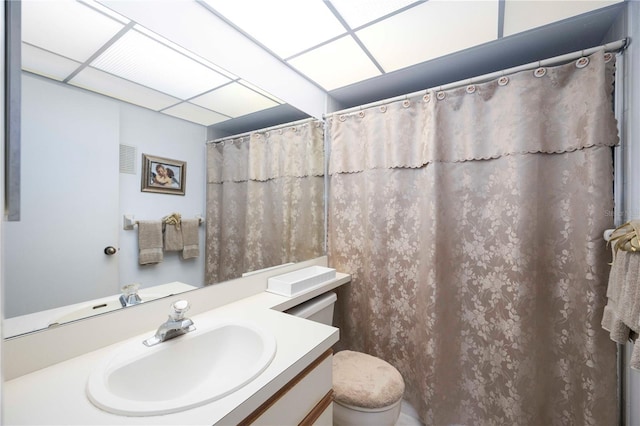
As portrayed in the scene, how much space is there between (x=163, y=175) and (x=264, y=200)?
610 mm

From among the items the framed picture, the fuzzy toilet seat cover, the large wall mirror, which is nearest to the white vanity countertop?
the large wall mirror

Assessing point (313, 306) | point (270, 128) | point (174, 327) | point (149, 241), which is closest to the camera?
point (174, 327)

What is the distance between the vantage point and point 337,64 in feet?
5.11

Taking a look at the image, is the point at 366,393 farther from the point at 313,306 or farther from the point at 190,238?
the point at 190,238

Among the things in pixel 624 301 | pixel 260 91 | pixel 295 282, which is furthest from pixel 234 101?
pixel 624 301

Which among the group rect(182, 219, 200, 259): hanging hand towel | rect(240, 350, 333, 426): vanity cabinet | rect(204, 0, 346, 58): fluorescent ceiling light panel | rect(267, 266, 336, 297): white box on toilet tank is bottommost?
rect(240, 350, 333, 426): vanity cabinet

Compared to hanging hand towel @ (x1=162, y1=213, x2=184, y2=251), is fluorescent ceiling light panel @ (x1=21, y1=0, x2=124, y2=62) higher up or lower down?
higher up

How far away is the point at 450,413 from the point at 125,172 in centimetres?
201

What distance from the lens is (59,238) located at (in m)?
0.78

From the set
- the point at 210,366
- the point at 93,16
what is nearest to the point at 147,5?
the point at 93,16

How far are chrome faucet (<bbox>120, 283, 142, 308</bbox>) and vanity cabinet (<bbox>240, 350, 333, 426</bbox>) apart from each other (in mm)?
599

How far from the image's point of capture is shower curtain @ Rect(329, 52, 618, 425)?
3.89 feet

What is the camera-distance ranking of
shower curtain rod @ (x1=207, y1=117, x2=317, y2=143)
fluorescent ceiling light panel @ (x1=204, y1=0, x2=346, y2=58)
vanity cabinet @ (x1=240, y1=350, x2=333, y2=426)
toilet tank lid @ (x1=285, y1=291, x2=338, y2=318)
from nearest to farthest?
vanity cabinet @ (x1=240, y1=350, x2=333, y2=426)
fluorescent ceiling light panel @ (x1=204, y1=0, x2=346, y2=58)
shower curtain rod @ (x1=207, y1=117, x2=317, y2=143)
toilet tank lid @ (x1=285, y1=291, x2=338, y2=318)

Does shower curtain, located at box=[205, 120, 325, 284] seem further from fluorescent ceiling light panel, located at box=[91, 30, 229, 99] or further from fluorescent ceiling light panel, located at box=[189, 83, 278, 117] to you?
fluorescent ceiling light panel, located at box=[91, 30, 229, 99]
